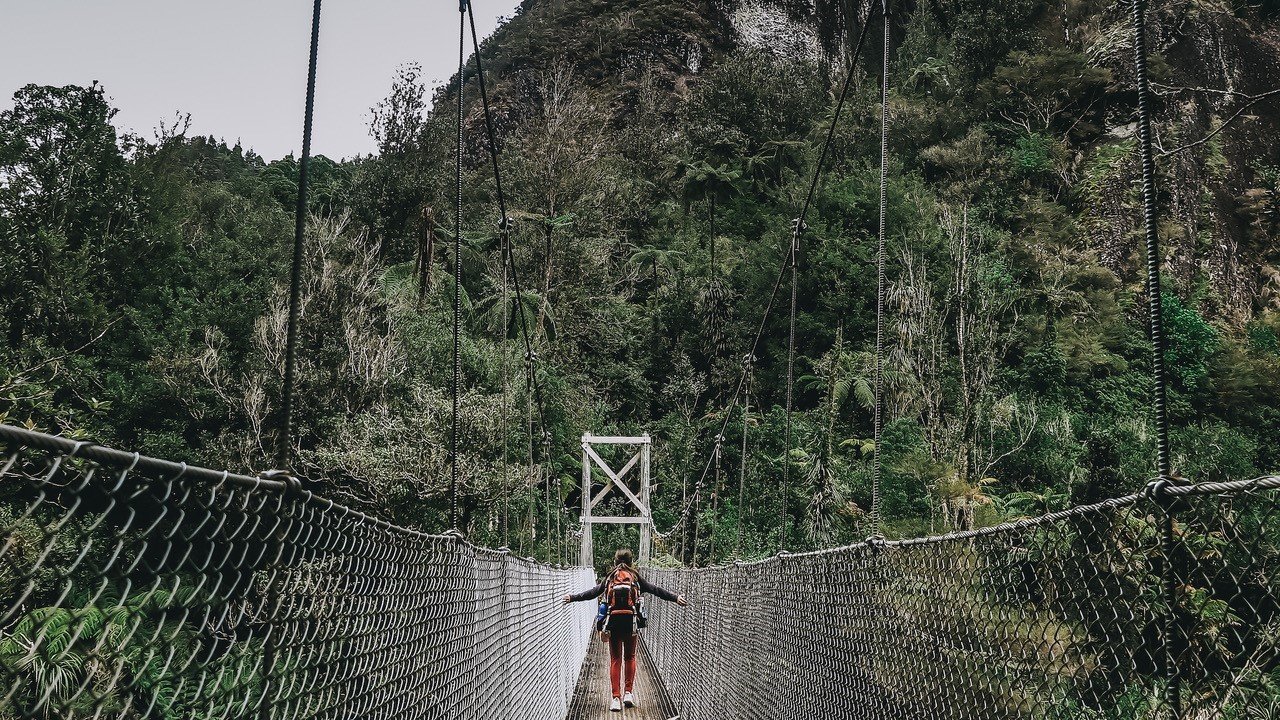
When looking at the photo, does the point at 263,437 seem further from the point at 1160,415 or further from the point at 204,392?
the point at 1160,415

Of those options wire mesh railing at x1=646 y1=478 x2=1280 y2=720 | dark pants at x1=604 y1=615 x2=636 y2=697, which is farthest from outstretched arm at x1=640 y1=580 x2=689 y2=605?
wire mesh railing at x1=646 y1=478 x2=1280 y2=720

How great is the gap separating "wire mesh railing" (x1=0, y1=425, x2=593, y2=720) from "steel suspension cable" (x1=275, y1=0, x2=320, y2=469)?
0.17m

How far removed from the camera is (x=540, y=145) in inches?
878

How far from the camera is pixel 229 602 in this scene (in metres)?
0.94

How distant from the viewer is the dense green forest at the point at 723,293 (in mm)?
13961

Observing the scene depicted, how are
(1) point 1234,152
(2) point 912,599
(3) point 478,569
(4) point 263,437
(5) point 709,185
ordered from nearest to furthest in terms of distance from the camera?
(2) point 912,599 < (3) point 478,569 < (4) point 263,437 < (1) point 1234,152 < (5) point 709,185

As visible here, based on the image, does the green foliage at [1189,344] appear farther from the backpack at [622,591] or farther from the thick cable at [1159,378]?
the thick cable at [1159,378]

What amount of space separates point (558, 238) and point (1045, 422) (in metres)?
10.3

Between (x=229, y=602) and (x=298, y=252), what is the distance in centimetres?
69

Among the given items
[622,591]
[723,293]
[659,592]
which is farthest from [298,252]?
[723,293]

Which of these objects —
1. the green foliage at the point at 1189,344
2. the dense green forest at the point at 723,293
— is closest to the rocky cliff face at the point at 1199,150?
the dense green forest at the point at 723,293

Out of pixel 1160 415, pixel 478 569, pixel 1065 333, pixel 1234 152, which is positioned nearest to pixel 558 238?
pixel 1065 333

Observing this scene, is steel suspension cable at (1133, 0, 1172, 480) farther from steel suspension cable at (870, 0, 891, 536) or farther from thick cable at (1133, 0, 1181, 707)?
steel suspension cable at (870, 0, 891, 536)

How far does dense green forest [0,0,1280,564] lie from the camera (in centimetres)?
1396
